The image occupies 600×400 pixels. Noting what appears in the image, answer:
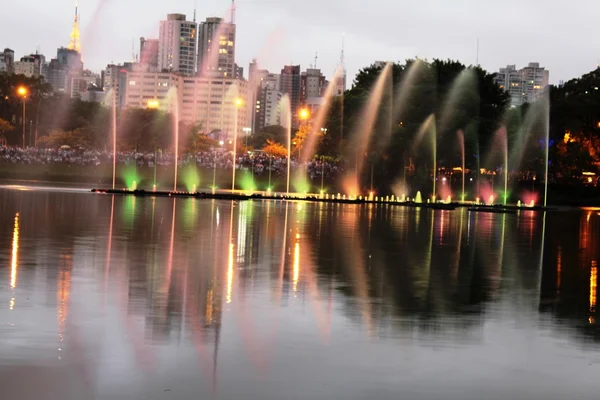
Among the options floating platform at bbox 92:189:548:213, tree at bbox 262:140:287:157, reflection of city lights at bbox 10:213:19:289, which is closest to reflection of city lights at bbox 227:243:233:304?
reflection of city lights at bbox 10:213:19:289

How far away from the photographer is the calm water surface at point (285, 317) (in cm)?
890

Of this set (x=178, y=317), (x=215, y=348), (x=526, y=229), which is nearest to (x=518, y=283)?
(x=178, y=317)

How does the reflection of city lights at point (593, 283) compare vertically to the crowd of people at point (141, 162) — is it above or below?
below

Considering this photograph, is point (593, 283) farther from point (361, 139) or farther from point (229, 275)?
point (361, 139)

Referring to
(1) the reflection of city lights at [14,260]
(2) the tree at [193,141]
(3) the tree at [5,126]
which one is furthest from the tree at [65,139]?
(1) the reflection of city lights at [14,260]

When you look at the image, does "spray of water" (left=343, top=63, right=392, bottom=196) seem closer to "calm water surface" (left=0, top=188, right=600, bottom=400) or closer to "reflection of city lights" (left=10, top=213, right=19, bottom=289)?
"calm water surface" (left=0, top=188, right=600, bottom=400)

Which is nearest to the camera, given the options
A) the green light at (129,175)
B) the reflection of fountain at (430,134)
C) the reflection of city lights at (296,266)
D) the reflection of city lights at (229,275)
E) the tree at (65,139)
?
the reflection of city lights at (229,275)

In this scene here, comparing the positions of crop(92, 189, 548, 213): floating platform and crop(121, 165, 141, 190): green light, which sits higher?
crop(121, 165, 141, 190): green light

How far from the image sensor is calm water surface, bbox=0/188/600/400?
890 centimetres

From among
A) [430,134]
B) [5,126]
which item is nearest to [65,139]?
[5,126]

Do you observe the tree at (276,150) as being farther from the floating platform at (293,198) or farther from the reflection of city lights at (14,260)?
the reflection of city lights at (14,260)

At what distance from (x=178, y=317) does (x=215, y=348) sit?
194cm

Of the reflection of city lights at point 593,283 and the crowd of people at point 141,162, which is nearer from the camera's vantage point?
the reflection of city lights at point 593,283

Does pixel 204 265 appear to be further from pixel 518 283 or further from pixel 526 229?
pixel 526 229
